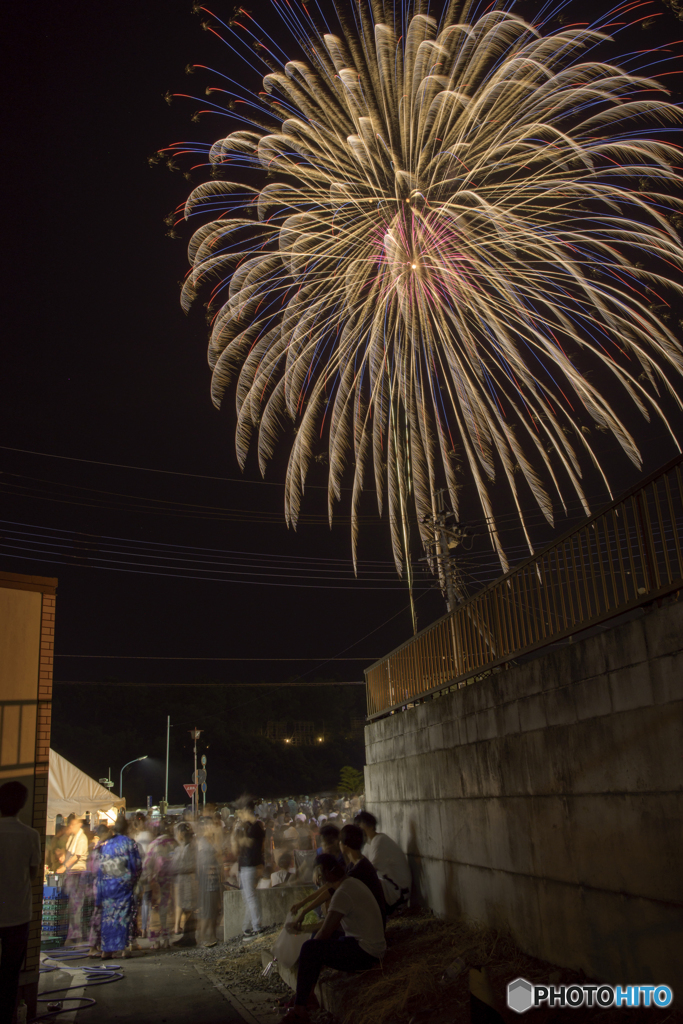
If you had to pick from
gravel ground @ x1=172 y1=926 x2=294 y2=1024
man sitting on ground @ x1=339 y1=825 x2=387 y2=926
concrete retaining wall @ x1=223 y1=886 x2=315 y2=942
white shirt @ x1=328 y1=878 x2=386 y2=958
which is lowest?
gravel ground @ x1=172 y1=926 x2=294 y2=1024

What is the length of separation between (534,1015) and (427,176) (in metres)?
11.5

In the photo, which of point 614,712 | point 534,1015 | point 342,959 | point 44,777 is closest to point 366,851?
point 342,959

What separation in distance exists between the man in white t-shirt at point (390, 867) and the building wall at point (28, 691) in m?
3.89

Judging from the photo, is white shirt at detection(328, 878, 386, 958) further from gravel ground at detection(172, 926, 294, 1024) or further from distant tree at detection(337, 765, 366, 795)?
distant tree at detection(337, 765, 366, 795)

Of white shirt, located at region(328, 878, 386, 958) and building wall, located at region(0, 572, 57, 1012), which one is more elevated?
building wall, located at region(0, 572, 57, 1012)

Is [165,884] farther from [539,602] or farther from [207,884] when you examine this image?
[539,602]

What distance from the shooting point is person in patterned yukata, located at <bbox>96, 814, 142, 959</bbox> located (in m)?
11.4

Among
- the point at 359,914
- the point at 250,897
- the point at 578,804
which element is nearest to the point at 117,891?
the point at 250,897

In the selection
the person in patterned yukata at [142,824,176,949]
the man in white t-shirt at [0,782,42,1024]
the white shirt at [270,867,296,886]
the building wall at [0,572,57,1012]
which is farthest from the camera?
the person in patterned yukata at [142,824,176,949]

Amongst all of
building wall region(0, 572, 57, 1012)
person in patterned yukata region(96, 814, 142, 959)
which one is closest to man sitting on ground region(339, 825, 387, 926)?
building wall region(0, 572, 57, 1012)

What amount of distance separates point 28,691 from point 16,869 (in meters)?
2.70

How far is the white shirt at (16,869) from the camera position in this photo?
Answer: 604 cm

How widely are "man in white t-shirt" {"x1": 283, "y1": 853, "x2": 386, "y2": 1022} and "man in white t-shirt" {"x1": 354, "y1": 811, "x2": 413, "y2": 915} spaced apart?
271cm

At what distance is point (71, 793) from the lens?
72.9 feet
